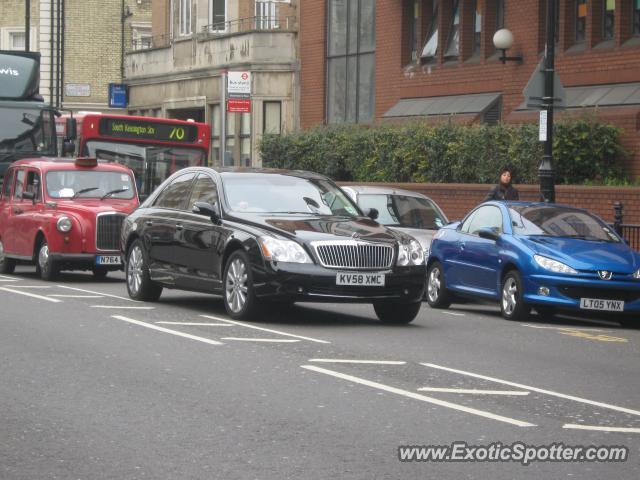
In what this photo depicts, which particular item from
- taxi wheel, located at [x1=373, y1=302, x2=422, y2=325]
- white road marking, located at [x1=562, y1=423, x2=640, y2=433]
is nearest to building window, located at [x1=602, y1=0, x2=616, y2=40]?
taxi wheel, located at [x1=373, y1=302, x2=422, y2=325]

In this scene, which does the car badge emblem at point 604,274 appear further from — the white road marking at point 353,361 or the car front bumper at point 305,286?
the white road marking at point 353,361

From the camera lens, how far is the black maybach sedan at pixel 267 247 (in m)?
14.5

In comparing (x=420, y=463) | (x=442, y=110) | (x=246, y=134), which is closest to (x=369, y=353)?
(x=420, y=463)

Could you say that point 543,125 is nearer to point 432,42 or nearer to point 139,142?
point 139,142

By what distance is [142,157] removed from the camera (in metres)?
28.8

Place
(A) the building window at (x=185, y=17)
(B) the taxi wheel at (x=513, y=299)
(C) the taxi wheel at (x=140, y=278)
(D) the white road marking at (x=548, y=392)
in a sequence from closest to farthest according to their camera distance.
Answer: (D) the white road marking at (x=548, y=392), (B) the taxi wheel at (x=513, y=299), (C) the taxi wheel at (x=140, y=278), (A) the building window at (x=185, y=17)

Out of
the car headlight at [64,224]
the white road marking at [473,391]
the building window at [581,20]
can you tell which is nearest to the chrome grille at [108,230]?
the car headlight at [64,224]

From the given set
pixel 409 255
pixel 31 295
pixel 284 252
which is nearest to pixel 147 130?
pixel 31 295

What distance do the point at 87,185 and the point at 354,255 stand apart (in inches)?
351

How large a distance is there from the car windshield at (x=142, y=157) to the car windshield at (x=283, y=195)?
12.4 metres

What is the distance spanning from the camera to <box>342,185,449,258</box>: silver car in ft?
71.1

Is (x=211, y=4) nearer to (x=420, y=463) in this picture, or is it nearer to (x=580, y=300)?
(x=580, y=300)

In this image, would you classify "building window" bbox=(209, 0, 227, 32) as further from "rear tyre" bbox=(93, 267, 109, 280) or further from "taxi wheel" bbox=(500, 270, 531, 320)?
"taxi wheel" bbox=(500, 270, 531, 320)

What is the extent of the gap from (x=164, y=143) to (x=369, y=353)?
17.2 m
